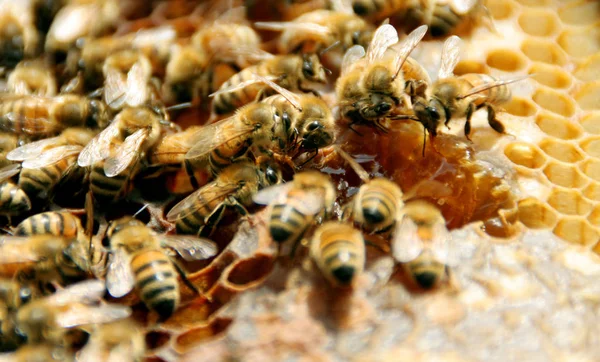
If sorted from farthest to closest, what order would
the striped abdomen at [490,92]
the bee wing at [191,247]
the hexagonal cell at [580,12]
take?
the hexagonal cell at [580,12] → the striped abdomen at [490,92] → the bee wing at [191,247]

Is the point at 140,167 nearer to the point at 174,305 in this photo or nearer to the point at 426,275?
the point at 174,305

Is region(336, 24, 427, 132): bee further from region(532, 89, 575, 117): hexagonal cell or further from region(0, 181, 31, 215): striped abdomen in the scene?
region(0, 181, 31, 215): striped abdomen

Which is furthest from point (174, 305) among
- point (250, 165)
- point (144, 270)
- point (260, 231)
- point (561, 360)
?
point (561, 360)

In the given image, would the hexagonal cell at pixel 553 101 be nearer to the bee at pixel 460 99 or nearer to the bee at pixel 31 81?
the bee at pixel 460 99

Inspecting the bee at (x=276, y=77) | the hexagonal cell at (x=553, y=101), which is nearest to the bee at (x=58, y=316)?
the bee at (x=276, y=77)

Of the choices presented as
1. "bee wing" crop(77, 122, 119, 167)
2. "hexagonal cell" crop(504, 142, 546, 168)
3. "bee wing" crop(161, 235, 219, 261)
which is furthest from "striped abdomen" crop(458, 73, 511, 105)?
"bee wing" crop(77, 122, 119, 167)

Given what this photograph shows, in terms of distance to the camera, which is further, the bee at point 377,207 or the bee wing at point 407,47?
the bee wing at point 407,47
